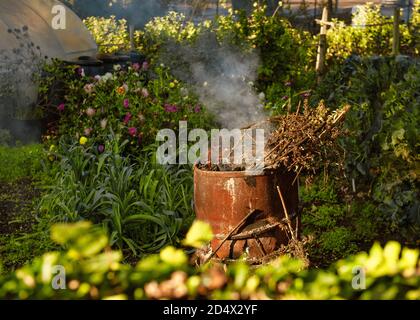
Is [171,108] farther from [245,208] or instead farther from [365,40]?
[365,40]

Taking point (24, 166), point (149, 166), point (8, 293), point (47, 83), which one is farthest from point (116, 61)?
point (8, 293)

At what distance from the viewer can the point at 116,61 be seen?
32.0ft

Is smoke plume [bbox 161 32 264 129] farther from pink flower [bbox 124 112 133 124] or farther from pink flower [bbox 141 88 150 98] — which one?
pink flower [bbox 124 112 133 124]

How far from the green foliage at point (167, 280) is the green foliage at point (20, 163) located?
5307 millimetres

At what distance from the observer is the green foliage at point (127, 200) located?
5.18m

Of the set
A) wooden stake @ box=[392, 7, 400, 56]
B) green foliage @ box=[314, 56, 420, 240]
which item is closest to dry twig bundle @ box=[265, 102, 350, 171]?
green foliage @ box=[314, 56, 420, 240]

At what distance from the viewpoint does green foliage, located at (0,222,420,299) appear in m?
1.78

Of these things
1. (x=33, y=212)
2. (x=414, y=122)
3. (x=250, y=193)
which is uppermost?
(x=414, y=122)

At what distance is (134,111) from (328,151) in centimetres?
296

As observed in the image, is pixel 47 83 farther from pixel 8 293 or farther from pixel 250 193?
pixel 8 293

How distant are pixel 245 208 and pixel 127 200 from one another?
4.98 ft

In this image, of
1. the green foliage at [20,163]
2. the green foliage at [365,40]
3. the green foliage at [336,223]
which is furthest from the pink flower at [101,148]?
the green foliage at [365,40]

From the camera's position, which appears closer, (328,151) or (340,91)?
(328,151)
